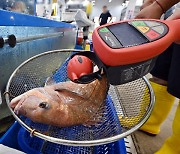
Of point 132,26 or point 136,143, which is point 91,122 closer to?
point 132,26

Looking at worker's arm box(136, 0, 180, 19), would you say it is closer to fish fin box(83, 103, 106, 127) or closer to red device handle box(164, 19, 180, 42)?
red device handle box(164, 19, 180, 42)

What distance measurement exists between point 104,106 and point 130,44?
1.02ft

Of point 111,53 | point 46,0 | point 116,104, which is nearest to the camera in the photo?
point 111,53

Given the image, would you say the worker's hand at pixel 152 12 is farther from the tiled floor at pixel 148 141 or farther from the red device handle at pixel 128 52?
the tiled floor at pixel 148 141

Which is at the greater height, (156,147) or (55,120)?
(55,120)

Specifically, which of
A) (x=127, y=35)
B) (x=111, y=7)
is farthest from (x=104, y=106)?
(x=111, y=7)

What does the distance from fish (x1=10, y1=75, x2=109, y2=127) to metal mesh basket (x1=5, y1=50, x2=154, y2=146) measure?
0.03 metres

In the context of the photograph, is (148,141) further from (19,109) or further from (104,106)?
(19,109)

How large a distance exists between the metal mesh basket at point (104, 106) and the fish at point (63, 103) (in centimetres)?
3

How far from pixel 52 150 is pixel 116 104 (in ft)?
1.07

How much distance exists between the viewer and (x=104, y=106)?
552 mm

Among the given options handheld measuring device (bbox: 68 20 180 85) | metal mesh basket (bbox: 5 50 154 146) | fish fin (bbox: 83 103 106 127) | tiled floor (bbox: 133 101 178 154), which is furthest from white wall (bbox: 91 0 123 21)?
handheld measuring device (bbox: 68 20 180 85)

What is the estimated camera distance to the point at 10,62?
61 centimetres

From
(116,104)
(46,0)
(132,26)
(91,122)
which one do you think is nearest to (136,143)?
(116,104)
